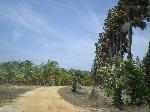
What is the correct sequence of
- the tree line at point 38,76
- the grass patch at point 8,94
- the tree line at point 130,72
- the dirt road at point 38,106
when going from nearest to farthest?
the dirt road at point 38,106 → the tree line at point 130,72 → the grass patch at point 8,94 → the tree line at point 38,76

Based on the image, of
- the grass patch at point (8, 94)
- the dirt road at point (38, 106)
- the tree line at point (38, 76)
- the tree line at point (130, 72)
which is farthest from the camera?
the tree line at point (38, 76)

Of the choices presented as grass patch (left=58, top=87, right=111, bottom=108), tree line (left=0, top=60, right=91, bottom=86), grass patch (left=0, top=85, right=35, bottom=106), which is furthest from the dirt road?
tree line (left=0, top=60, right=91, bottom=86)

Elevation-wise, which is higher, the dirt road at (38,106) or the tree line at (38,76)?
the tree line at (38,76)

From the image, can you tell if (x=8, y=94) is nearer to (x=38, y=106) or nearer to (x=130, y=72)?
(x=38, y=106)

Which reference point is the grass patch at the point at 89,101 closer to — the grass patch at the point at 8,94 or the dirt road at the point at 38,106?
the dirt road at the point at 38,106

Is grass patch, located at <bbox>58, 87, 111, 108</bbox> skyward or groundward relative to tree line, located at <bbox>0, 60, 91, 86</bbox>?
groundward

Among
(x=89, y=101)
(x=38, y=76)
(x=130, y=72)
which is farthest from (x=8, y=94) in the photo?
(x=38, y=76)

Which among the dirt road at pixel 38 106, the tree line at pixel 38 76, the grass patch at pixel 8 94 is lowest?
the dirt road at pixel 38 106

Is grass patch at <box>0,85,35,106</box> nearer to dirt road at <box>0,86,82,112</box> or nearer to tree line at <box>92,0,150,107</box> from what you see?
A: dirt road at <box>0,86,82,112</box>

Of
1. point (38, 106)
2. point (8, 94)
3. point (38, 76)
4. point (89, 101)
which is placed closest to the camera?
point (38, 106)

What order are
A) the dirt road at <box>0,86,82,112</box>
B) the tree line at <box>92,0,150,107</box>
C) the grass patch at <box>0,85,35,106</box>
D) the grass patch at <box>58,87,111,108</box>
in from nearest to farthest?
the dirt road at <box>0,86,82,112</box>, the tree line at <box>92,0,150,107</box>, the grass patch at <box>58,87,111,108</box>, the grass patch at <box>0,85,35,106</box>

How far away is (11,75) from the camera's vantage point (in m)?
125

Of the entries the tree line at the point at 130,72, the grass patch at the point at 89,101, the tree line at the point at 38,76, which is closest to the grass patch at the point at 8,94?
the grass patch at the point at 89,101

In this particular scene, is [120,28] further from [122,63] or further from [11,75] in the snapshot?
[11,75]
